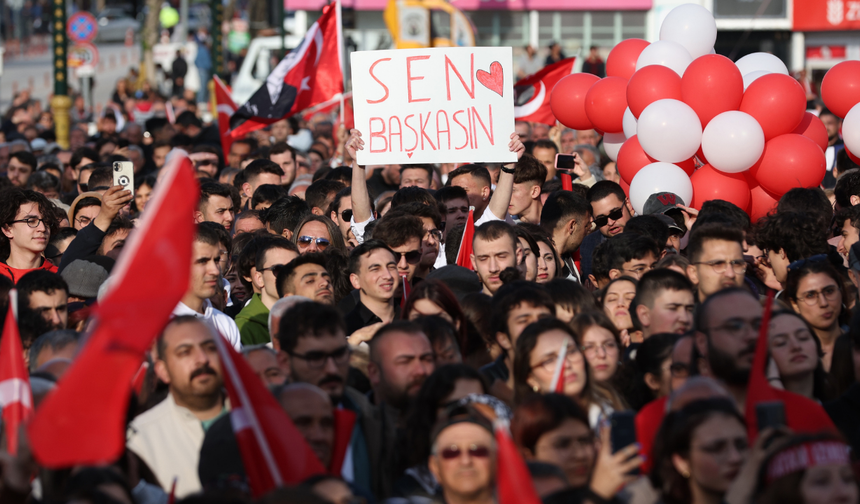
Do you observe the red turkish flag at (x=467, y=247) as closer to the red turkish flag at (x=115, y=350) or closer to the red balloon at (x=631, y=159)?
the red balloon at (x=631, y=159)

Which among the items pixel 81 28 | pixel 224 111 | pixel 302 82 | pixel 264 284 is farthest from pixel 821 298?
pixel 81 28

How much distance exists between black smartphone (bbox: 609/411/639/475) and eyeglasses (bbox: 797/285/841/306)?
1832 mm

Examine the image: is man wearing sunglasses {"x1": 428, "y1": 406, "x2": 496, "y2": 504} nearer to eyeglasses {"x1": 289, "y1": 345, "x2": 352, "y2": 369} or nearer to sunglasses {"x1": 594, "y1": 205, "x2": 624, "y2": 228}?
eyeglasses {"x1": 289, "y1": 345, "x2": 352, "y2": 369}

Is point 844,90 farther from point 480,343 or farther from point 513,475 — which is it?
point 513,475

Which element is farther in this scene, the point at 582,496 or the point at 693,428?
the point at 693,428

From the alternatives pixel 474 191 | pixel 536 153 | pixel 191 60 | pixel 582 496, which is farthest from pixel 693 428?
pixel 191 60

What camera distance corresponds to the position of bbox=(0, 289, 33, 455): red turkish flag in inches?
139

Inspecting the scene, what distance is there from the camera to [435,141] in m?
7.51

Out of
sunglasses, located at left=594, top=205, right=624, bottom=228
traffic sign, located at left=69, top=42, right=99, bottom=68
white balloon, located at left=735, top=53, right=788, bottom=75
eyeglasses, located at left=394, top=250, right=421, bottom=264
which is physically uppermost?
traffic sign, located at left=69, top=42, right=99, bottom=68

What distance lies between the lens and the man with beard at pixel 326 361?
12.7 ft

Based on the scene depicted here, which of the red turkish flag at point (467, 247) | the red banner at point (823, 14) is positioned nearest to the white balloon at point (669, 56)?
the red turkish flag at point (467, 247)

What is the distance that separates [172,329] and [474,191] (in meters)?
3.71

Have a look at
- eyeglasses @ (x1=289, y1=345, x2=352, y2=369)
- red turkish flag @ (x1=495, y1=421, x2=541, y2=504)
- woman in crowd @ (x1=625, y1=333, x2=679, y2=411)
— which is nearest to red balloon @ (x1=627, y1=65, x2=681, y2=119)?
woman in crowd @ (x1=625, y1=333, x2=679, y2=411)

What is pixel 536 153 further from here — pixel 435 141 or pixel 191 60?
pixel 191 60
